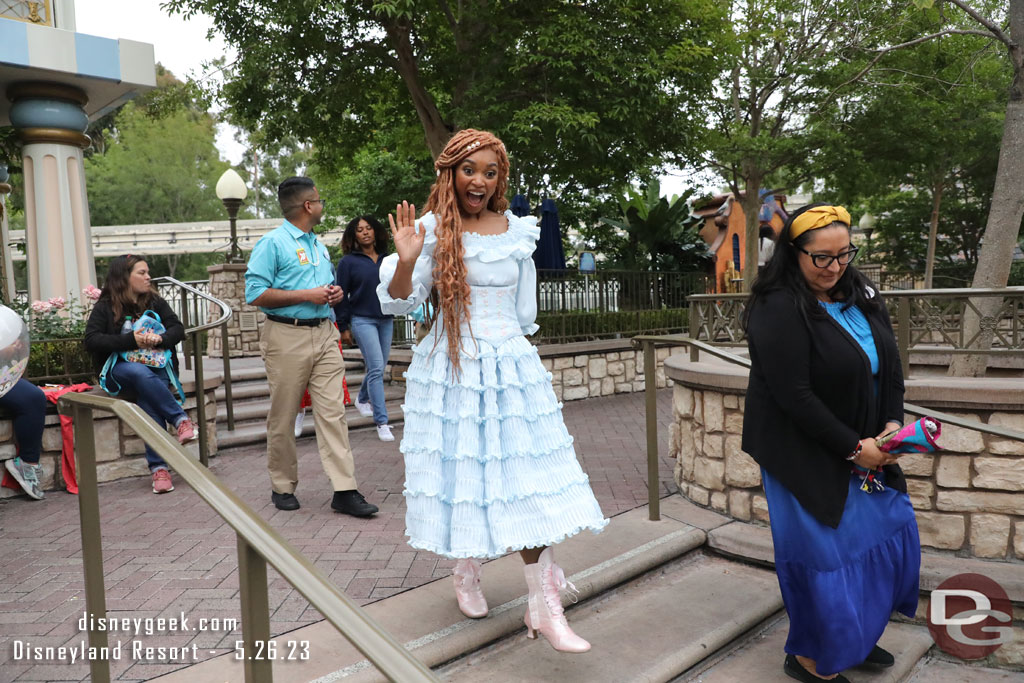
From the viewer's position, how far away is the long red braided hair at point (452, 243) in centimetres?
282

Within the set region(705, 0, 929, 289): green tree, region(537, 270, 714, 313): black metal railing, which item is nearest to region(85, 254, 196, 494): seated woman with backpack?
region(537, 270, 714, 313): black metal railing

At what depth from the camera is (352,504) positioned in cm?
443

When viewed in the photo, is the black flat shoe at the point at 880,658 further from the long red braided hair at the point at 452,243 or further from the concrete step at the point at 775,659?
the long red braided hair at the point at 452,243

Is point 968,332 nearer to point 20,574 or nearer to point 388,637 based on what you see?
point 388,637

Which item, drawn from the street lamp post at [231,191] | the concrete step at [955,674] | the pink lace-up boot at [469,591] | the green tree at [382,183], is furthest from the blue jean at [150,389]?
the green tree at [382,183]

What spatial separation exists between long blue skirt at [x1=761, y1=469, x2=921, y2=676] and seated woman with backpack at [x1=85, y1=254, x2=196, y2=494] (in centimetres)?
412

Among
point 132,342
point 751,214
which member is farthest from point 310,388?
point 751,214

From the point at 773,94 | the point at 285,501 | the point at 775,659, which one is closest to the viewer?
the point at 775,659

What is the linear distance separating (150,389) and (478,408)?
11.0 ft

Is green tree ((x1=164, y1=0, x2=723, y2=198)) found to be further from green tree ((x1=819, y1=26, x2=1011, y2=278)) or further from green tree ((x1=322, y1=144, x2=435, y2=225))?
green tree ((x1=322, y1=144, x2=435, y2=225))

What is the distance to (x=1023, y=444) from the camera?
150 inches

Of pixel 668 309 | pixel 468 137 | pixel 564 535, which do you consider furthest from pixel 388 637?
pixel 668 309

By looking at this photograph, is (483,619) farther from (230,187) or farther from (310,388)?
(230,187)

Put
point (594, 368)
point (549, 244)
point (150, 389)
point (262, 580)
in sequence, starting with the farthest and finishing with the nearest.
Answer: point (549, 244) < point (594, 368) < point (150, 389) < point (262, 580)
